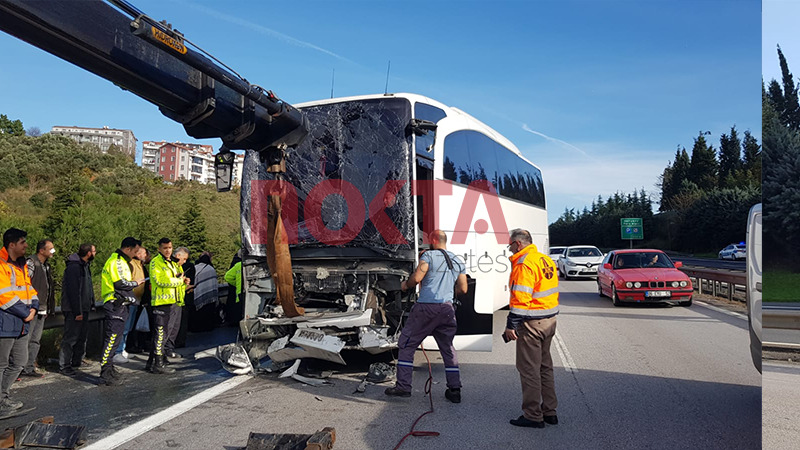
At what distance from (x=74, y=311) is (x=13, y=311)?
1.96 m

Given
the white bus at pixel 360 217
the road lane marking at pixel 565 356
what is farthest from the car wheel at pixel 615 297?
the white bus at pixel 360 217

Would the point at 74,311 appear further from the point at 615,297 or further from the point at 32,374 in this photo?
the point at 615,297

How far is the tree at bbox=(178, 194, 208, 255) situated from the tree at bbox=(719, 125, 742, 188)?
925 inches

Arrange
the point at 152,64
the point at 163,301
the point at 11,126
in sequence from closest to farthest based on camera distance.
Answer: the point at 152,64
the point at 163,301
the point at 11,126

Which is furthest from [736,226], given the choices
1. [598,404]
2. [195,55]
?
[195,55]

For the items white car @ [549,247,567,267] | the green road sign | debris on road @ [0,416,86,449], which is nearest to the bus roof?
debris on road @ [0,416,86,449]

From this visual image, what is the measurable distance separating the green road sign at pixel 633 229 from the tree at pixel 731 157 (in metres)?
40.7

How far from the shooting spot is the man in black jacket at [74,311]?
7.73 meters

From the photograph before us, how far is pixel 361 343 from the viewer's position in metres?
6.95

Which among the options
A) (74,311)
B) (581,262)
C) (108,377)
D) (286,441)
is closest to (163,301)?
(74,311)

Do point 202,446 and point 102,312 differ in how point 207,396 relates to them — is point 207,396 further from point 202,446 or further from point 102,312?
point 102,312

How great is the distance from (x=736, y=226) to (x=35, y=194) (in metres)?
36.8

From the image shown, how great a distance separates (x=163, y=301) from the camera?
812cm

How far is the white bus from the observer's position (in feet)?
24.0
